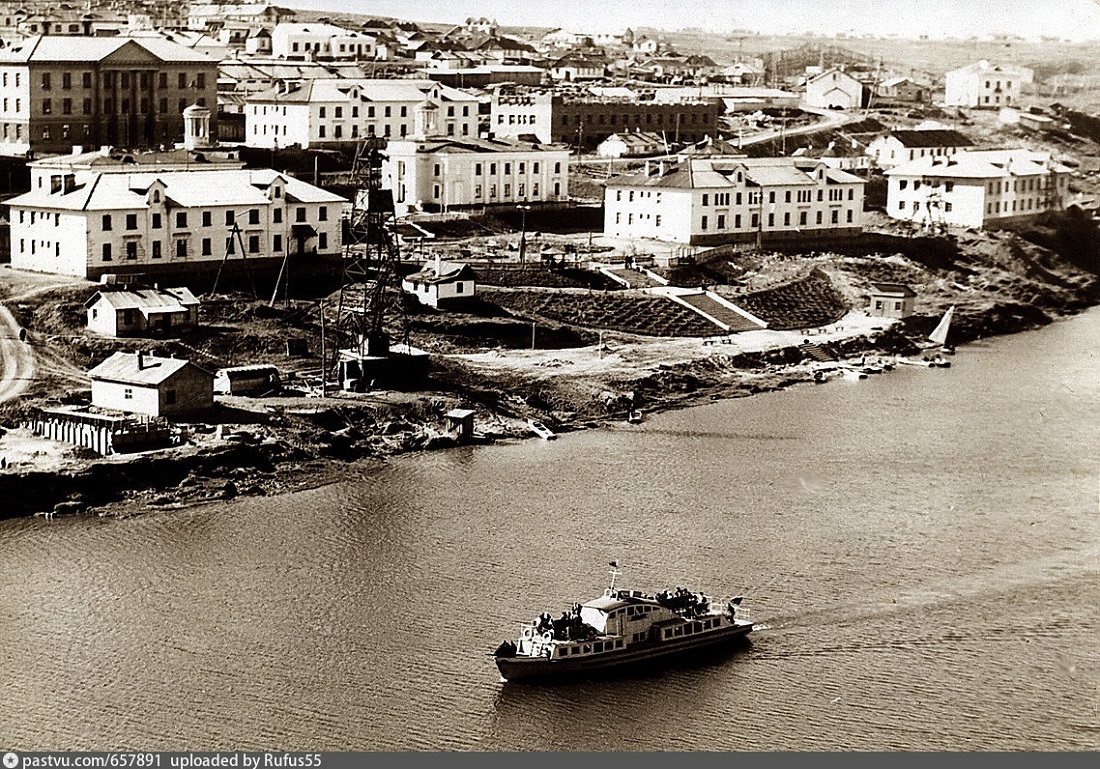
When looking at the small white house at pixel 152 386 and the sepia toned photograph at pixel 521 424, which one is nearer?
the sepia toned photograph at pixel 521 424

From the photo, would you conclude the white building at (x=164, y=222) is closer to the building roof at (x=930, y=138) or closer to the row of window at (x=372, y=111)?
the row of window at (x=372, y=111)

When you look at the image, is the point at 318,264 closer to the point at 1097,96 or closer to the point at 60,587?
the point at 60,587

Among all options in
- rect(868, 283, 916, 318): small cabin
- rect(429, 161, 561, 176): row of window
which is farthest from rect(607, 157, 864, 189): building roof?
rect(868, 283, 916, 318): small cabin

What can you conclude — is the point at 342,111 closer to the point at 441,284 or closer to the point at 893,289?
the point at 441,284

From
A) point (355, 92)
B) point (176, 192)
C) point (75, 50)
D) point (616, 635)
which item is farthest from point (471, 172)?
point (616, 635)

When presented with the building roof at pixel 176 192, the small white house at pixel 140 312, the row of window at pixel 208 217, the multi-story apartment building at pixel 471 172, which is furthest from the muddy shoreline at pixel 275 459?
the multi-story apartment building at pixel 471 172
